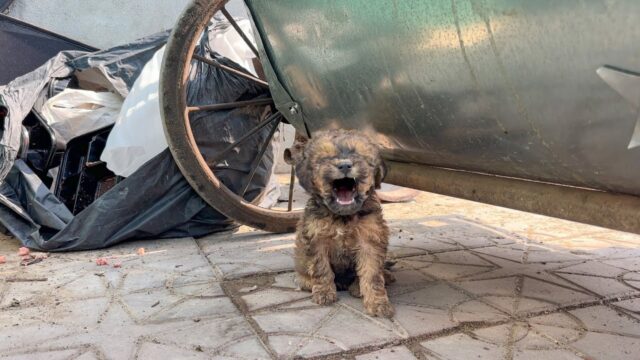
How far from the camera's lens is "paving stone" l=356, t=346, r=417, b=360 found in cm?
189

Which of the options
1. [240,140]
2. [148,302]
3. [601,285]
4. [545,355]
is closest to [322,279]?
[148,302]

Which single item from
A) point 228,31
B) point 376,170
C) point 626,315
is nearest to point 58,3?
point 228,31

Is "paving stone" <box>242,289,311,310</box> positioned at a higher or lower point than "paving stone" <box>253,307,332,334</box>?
lower

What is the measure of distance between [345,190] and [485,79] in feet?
2.56

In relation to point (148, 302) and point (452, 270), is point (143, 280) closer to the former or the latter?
point (148, 302)

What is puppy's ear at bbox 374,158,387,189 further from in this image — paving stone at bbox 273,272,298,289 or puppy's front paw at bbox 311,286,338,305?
paving stone at bbox 273,272,298,289

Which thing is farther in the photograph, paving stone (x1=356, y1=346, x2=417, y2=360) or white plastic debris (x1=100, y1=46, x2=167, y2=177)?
white plastic debris (x1=100, y1=46, x2=167, y2=177)

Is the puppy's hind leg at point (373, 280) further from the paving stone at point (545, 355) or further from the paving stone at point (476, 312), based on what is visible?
the paving stone at point (545, 355)

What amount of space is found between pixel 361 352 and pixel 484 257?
5.12ft

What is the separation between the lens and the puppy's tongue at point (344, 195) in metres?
2.16

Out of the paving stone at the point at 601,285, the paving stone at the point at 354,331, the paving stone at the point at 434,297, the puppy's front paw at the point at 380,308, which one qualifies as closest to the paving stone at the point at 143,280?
the paving stone at the point at 354,331

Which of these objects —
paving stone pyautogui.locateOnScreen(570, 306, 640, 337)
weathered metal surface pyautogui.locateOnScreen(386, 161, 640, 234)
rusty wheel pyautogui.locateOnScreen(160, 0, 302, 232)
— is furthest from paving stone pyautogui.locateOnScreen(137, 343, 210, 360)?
paving stone pyautogui.locateOnScreen(570, 306, 640, 337)

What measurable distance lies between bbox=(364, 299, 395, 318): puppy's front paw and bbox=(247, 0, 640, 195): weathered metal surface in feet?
2.14

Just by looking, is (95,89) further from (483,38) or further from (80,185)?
(483,38)
